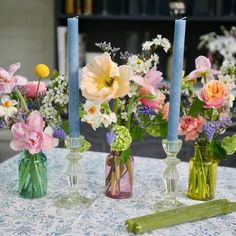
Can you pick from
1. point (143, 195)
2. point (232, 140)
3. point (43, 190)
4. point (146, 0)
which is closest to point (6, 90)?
point (43, 190)

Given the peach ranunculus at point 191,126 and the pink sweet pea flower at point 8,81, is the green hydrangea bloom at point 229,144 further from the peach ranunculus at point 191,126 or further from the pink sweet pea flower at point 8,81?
the pink sweet pea flower at point 8,81

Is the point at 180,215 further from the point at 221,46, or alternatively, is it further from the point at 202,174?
the point at 221,46

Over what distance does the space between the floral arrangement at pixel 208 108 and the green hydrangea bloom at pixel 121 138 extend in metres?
0.17

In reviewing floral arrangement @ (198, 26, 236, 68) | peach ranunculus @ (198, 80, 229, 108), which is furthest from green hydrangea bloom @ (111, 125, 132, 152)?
floral arrangement @ (198, 26, 236, 68)

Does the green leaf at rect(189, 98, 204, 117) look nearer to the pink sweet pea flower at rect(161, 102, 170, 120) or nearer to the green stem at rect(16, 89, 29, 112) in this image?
the pink sweet pea flower at rect(161, 102, 170, 120)

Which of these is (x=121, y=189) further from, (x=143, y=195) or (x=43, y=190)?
(x=43, y=190)

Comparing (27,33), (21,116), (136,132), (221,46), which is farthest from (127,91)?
(27,33)

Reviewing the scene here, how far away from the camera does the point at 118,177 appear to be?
1.31 m

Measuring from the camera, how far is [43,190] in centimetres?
134

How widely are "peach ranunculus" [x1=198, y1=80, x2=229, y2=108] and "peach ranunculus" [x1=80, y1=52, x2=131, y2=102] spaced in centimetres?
21

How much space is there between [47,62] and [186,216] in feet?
7.80

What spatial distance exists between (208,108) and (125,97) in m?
0.21

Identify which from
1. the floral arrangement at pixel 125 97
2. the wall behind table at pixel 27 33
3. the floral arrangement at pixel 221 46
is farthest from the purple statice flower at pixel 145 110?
the wall behind table at pixel 27 33

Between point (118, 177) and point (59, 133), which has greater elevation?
point (59, 133)
